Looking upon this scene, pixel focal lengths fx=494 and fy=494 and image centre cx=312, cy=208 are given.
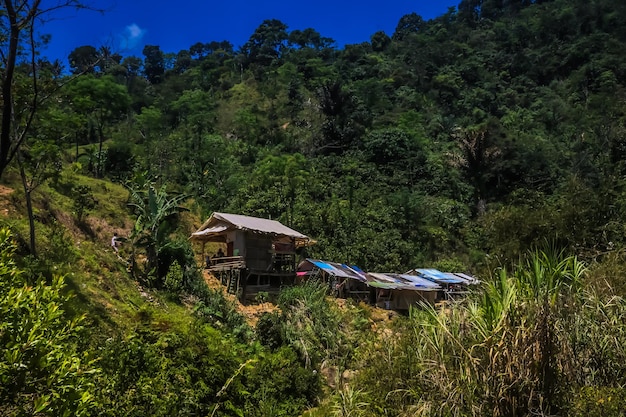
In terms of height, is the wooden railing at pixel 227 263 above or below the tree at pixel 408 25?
below

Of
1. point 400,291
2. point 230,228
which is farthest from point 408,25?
point 230,228

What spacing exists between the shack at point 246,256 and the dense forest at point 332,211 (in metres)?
1.49

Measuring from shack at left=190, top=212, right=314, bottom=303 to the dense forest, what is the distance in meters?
1.49

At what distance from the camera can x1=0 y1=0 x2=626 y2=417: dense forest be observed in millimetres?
4684

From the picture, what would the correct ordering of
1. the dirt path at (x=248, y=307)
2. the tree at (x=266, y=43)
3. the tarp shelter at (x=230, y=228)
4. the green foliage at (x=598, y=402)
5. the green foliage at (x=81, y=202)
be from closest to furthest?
the green foliage at (x=598, y=402)
the dirt path at (x=248, y=307)
the green foliage at (x=81, y=202)
the tarp shelter at (x=230, y=228)
the tree at (x=266, y=43)

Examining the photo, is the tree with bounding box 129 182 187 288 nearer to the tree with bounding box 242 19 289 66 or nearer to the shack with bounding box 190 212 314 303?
the shack with bounding box 190 212 314 303

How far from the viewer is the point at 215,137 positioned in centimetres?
3562

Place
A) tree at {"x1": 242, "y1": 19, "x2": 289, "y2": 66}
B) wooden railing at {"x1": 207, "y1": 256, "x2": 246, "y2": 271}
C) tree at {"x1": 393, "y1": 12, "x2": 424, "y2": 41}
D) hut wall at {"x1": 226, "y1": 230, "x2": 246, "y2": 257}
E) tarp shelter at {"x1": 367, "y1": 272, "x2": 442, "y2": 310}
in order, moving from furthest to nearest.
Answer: tree at {"x1": 393, "y1": 12, "x2": 424, "y2": 41}, tree at {"x1": 242, "y1": 19, "x2": 289, "y2": 66}, tarp shelter at {"x1": 367, "y1": 272, "x2": 442, "y2": 310}, hut wall at {"x1": 226, "y1": 230, "x2": 246, "y2": 257}, wooden railing at {"x1": 207, "y1": 256, "x2": 246, "y2": 271}

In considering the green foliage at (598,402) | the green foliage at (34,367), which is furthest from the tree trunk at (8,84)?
the green foliage at (598,402)

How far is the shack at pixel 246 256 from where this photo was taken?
16.4 metres

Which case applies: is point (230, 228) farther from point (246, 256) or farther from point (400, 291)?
point (400, 291)

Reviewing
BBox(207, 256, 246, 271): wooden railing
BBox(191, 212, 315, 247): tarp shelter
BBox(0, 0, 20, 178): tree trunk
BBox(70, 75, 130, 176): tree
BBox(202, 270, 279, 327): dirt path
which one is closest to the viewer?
BBox(0, 0, 20, 178): tree trunk

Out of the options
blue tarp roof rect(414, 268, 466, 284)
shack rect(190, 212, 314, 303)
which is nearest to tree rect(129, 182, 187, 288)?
shack rect(190, 212, 314, 303)

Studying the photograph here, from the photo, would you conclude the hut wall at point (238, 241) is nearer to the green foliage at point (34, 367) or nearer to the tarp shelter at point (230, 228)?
the tarp shelter at point (230, 228)
